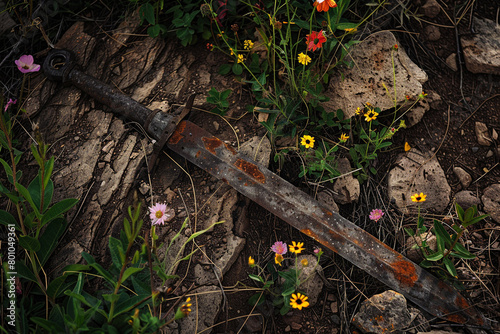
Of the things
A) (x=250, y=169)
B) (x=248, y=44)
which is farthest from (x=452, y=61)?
(x=250, y=169)

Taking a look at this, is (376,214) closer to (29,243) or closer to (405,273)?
(405,273)

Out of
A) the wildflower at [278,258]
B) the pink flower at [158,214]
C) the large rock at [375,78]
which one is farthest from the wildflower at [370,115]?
the pink flower at [158,214]

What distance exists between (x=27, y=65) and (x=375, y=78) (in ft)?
7.07

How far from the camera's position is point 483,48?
240cm

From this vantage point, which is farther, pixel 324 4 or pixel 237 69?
pixel 237 69

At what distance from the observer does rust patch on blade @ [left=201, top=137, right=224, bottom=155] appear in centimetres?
201

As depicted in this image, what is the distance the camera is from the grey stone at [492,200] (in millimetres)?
2074

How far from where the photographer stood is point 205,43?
2.47 metres

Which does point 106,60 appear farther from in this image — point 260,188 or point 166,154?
point 260,188

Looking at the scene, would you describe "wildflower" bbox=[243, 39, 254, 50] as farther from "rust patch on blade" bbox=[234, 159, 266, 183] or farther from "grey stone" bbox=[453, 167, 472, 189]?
"grey stone" bbox=[453, 167, 472, 189]

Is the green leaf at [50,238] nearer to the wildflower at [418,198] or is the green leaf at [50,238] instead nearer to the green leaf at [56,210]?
the green leaf at [56,210]

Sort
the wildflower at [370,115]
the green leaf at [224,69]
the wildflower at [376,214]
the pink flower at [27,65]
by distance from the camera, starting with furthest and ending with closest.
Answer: the green leaf at [224,69] → the pink flower at [27,65] → the wildflower at [370,115] → the wildflower at [376,214]

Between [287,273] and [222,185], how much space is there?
620 millimetres

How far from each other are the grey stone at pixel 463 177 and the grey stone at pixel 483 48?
722 millimetres
